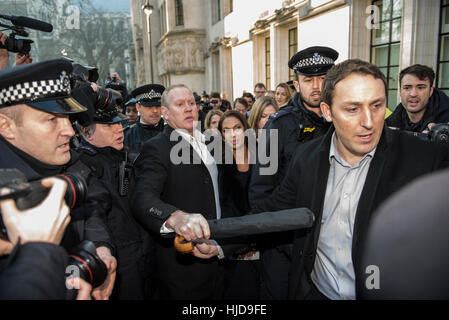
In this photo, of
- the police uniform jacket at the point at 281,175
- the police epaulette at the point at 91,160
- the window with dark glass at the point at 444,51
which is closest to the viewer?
the police epaulette at the point at 91,160

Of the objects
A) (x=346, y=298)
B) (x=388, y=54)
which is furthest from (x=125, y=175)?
(x=388, y=54)

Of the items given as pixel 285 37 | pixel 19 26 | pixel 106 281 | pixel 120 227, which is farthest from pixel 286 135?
pixel 285 37

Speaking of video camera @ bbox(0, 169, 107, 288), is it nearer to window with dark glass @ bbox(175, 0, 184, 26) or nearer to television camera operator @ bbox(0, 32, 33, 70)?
television camera operator @ bbox(0, 32, 33, 70)

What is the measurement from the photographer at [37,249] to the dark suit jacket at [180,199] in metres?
1.36

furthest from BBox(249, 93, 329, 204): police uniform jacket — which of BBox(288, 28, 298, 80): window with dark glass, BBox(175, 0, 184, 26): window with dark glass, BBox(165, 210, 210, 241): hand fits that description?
BBox(175, 0, 184, 26): window with dark glass

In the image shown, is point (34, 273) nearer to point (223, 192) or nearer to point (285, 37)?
point (223, 192)

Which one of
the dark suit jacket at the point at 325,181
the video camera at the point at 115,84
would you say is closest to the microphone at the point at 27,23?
the dark suit jacket at the point at 325,181

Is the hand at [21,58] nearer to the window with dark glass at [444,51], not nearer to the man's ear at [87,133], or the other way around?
the man's ear at [87,133]

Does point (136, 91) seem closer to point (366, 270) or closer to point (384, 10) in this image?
point (366, 270)

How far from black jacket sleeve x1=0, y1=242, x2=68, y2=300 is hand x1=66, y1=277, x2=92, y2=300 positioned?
7.6 inches

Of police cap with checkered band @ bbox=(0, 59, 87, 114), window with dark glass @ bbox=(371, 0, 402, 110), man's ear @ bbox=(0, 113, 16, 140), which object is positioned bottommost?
man's ear @ bbox=(0, 113, 16, 140)

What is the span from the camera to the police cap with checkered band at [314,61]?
2.90 meters

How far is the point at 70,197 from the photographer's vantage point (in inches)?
45.1

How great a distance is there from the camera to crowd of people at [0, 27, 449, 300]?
100 cm
